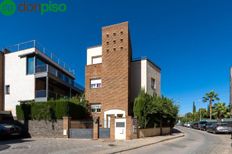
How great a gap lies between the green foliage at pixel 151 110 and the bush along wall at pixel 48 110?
19.4 ft

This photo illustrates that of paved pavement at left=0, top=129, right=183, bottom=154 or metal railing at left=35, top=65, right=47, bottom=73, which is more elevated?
metal railing at left=35, top=65, right=47, bottom=73

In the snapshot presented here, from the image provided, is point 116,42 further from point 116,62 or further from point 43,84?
point 43,84

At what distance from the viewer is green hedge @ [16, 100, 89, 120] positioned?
73.0 ft

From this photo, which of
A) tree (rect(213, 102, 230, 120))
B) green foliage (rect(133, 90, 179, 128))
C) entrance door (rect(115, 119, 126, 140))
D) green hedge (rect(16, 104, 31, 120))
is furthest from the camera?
tree (rect(213, 102, 230, 120))

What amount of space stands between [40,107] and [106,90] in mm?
7408

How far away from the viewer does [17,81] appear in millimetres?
28859

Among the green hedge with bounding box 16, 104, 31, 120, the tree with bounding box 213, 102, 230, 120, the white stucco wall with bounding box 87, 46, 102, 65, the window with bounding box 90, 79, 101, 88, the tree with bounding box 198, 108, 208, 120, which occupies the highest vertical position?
the white stucco wall with bounding box 87, 46, 102, 65

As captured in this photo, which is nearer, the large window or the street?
the street

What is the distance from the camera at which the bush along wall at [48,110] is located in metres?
22.3

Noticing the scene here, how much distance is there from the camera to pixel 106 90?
27484 mm

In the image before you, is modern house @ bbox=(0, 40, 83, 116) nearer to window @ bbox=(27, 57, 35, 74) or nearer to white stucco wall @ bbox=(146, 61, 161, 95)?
window @ bbox=(27, 57, 35, 74)

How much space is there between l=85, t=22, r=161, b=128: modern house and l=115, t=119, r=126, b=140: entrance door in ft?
18.8

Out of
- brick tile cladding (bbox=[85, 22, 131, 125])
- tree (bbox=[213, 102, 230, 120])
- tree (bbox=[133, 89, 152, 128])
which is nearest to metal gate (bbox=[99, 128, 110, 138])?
tree (bbox=[133, 89, 152, 128])

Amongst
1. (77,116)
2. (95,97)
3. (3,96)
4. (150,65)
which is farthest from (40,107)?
(150,65)
